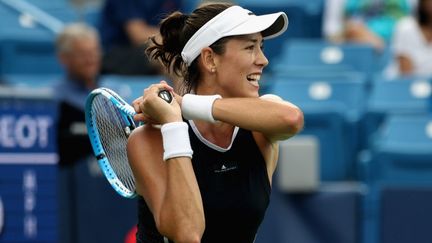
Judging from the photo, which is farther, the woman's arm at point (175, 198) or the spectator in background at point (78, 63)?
the spectator in background at point (78, 63)

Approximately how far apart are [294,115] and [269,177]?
10.2 inches

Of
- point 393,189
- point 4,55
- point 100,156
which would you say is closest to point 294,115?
point 100,156

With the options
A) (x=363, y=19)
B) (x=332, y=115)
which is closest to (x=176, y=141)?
(x=332, y=115)

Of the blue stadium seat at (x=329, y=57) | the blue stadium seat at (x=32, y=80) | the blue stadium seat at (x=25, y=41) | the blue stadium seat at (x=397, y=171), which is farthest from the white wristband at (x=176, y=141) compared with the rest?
the blue stadium seat at (x=25, y=41)

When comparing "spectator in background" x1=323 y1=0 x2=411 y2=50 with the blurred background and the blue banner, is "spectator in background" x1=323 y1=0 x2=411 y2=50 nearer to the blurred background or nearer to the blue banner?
the blurred background

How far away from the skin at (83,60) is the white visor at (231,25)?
351cm

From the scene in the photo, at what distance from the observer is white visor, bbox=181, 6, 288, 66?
10.2ft

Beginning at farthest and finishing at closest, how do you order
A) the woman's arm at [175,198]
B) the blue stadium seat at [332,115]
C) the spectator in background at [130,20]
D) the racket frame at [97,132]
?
1. the spectator in background at [130,20]
2. the blue stadium seat at [332,115]
3. the racket frame at [97,132]
4. the woman's arm at [175,198]

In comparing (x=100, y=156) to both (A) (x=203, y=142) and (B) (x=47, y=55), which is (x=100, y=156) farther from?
(B) (x=47, y=55)

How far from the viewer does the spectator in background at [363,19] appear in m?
8.07

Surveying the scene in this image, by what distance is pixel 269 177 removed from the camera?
129 inches

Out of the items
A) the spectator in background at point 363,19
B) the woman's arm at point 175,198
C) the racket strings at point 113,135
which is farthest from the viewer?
the spectator in background at point 363,19

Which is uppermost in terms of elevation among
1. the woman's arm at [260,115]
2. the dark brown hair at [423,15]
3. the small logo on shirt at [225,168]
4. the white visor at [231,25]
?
the dark brown hair at [423,15]

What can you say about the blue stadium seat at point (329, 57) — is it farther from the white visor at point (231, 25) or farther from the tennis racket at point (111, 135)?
the white visor at point (231, 25)
